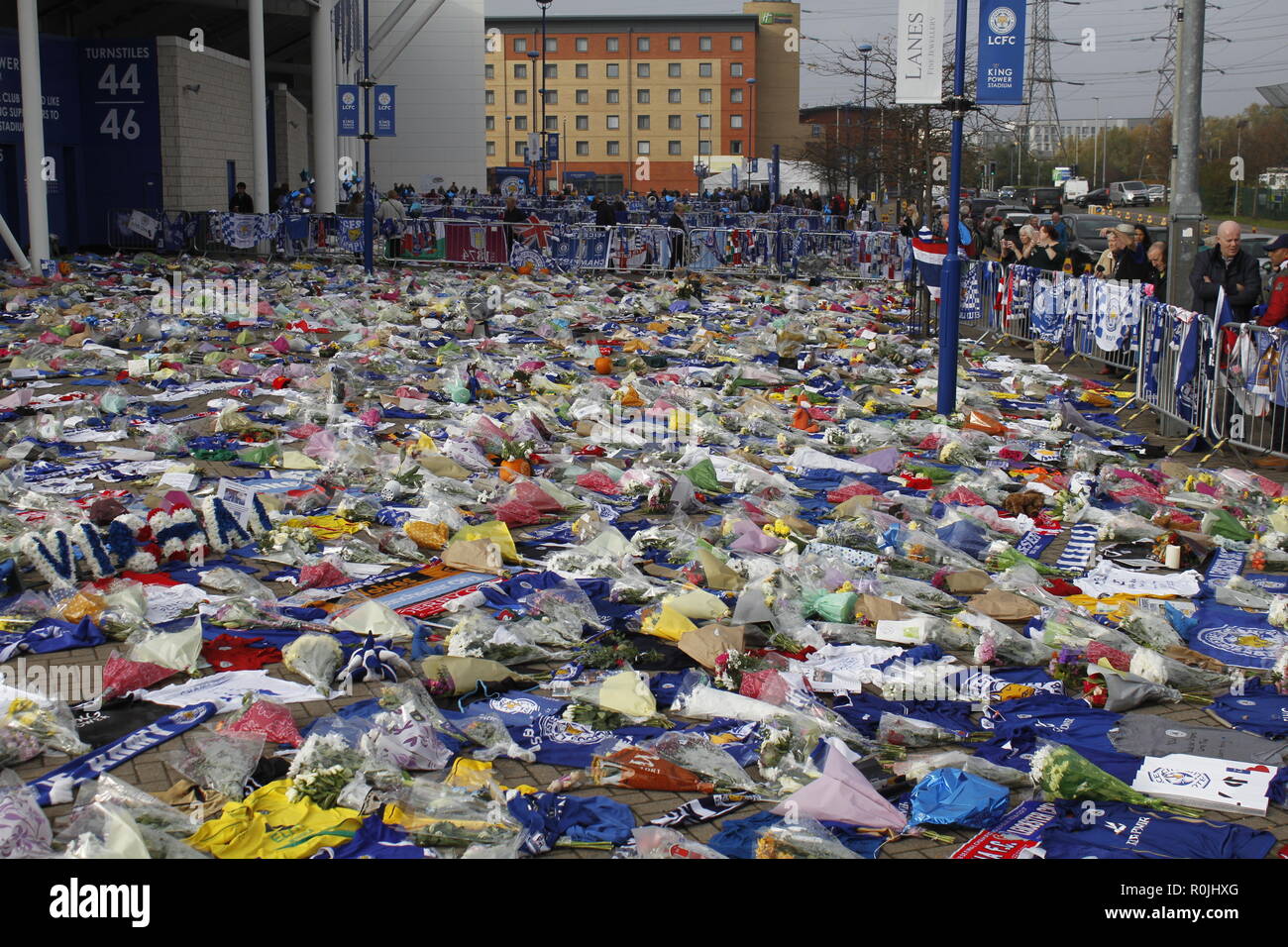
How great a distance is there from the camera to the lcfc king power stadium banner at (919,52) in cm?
1251

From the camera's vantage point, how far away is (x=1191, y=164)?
1309cm

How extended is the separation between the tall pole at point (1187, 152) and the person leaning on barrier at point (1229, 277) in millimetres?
1305

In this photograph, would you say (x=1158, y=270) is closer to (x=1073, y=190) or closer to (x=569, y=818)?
(x=569, y=818)

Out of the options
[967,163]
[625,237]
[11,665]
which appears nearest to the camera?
[11,665]

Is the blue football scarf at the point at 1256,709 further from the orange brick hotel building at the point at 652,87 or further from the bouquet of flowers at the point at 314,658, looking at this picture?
the orange brick hotel building at the point at 652,87

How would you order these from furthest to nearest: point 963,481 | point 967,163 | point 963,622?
point 967,163 → point 963,481 → point 963,622

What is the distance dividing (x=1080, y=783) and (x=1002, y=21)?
9336 mm

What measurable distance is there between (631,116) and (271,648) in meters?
103

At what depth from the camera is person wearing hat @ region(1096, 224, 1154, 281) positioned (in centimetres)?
1537

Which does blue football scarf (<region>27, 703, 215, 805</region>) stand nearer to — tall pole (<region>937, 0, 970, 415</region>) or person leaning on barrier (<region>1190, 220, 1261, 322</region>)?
tall pole (<region>937, 0, 970, 415</region>)

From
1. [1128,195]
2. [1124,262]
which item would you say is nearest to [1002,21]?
[1124,262]

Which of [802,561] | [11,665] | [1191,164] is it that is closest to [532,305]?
[1191,164]

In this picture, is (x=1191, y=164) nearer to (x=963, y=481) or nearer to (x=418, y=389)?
(x=963, y=481)

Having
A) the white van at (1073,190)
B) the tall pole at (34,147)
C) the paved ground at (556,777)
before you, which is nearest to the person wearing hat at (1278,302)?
the paved ground at (556,777)
